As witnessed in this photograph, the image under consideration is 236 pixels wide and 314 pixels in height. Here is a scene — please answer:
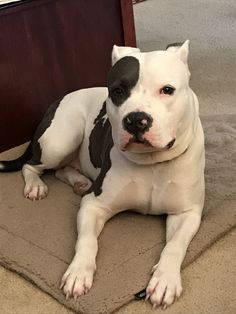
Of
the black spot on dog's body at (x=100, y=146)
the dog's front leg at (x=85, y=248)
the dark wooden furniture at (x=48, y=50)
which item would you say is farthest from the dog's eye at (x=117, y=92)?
the dark wooden furniture at (x=48, y=50)

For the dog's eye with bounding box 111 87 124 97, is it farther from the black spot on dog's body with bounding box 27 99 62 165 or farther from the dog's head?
the black spot on dog's body with bounding box 27 99 62 165

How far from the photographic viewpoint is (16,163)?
7.90ft

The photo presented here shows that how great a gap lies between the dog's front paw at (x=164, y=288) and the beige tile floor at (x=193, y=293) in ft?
0.07

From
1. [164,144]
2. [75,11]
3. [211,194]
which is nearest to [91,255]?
[164,144]

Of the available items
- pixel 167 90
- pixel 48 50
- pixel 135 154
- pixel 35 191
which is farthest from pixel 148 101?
pixel 48 50

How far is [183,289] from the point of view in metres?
1.71

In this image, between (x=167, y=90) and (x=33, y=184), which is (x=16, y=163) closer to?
(x=33, y=184)

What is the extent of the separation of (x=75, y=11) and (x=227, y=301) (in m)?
1.49

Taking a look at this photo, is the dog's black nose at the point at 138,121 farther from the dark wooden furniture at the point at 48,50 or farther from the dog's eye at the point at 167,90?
the dark wooden furniture at the point at 48,50

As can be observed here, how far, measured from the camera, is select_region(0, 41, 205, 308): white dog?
167cm

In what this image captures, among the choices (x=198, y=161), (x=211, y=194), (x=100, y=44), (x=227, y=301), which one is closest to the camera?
(x=227, y=301)

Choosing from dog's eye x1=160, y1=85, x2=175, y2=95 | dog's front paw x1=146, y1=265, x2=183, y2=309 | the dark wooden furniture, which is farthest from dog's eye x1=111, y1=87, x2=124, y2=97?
the dark wooden furniture

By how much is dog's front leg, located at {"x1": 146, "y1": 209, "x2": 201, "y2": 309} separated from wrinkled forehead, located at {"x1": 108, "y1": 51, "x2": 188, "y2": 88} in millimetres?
443

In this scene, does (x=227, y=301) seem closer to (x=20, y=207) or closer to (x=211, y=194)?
(x=211, y=194)
